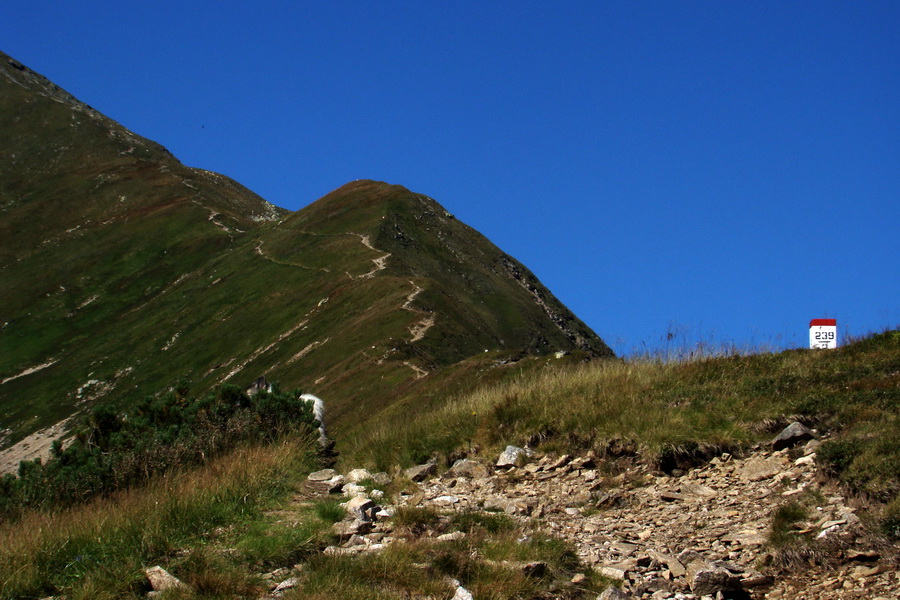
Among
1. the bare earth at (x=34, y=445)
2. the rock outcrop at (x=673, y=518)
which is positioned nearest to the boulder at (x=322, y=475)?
the rock outcrop at (x=673, y=518)

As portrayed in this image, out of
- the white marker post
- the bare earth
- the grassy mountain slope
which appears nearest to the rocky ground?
the white marker post

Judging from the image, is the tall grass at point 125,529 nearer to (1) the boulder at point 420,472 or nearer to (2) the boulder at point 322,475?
(2) the boulder at point 322,475

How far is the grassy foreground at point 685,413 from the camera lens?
771 cm

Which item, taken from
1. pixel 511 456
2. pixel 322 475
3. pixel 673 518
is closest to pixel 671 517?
pixel 673 518

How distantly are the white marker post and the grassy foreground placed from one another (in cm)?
75

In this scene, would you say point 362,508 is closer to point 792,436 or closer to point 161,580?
point 161,580

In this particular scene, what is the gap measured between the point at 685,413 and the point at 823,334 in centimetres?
372

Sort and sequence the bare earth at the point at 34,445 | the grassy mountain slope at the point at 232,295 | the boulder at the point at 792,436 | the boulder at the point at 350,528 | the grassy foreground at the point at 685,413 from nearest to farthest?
the boulder at the point at 350,528 → the grassy foreground at the point at 685,413 → the boulder at the point at 792,436 → the grassy mountain slope at the point at 232,295 → the bare earth at the point at 34,445

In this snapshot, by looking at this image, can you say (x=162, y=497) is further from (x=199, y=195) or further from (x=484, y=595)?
(x=199, y=195)

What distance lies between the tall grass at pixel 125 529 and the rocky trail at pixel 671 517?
903mm

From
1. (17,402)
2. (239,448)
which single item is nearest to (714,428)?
(239,448)

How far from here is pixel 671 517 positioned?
7.48 m

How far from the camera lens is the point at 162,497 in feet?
23.1

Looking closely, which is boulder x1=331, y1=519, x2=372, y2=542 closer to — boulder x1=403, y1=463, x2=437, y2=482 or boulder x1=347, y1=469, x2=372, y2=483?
boulder x1=347, y1=469, x2=372, y2=483
